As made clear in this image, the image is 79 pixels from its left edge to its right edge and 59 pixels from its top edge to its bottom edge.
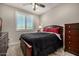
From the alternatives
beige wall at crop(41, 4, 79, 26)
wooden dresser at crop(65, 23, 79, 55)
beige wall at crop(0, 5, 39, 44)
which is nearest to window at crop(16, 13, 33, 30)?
beige wall at crop(0, 5, 39, 44)

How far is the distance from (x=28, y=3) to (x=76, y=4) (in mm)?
871

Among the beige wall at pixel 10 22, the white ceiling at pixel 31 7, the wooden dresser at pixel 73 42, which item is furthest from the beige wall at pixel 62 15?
the beige wall at pixel 10 22

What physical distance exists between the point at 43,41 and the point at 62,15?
62 centimetres

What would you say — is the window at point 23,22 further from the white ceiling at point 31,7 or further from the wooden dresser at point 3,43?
the wooden dresser at point 3,43

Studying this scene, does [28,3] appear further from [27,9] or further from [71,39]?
[71,39]

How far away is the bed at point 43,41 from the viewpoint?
1.51m

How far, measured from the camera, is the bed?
1.51m

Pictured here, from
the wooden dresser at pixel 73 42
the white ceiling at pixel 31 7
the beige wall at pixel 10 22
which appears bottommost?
the wooden dresser at pixel 73 42

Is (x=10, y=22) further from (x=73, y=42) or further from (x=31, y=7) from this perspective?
(x=73, y=42)

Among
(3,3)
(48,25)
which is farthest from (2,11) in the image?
(48,25)

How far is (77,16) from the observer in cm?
158

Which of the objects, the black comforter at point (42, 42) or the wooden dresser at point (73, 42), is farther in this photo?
the wooden dresser at point (73, 42)

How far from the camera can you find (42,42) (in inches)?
61.6

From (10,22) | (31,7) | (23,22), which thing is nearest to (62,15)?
(31,7)
